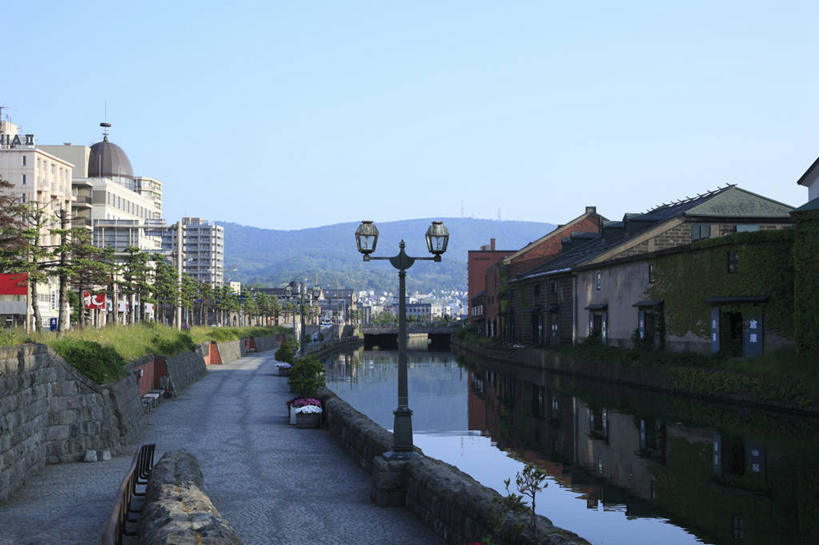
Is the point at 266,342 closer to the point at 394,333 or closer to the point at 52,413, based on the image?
the point at 394,333

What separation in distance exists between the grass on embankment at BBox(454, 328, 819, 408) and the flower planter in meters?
19.0

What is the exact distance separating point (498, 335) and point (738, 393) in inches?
2402

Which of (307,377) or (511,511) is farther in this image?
(307,377)

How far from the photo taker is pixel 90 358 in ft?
84.8

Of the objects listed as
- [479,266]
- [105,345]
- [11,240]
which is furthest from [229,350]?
[479,266]

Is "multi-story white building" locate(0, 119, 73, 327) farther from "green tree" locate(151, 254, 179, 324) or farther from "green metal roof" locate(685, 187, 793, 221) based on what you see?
"green metal roof" locate(685, 187, 793, 221)

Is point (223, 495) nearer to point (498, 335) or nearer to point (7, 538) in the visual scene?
point (7, 538)

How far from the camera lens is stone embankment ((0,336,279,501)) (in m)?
18.6

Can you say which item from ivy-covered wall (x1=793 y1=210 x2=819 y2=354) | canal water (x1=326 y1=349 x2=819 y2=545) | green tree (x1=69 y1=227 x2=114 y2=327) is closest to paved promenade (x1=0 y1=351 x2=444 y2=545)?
canal water (x1=326 y1=349 x2=819 y2=545)

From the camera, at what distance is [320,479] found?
20.0m

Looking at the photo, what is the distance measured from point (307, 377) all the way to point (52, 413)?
13.8 metres

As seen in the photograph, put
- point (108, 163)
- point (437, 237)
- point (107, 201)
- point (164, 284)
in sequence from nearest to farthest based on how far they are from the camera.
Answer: point (437, 237) < point (164, 284) < point (107, 201) < point (108, 163)

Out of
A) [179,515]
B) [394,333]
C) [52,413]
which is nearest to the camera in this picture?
[179,515]

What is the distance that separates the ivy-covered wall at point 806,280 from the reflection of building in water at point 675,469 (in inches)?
293
